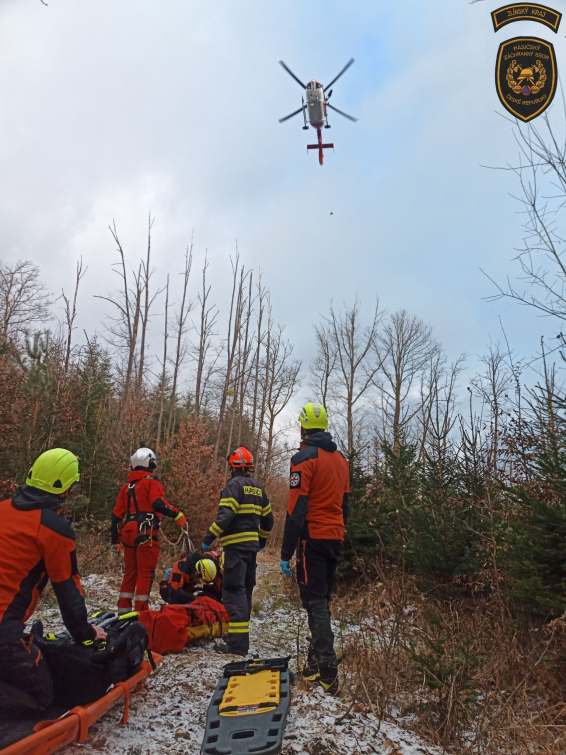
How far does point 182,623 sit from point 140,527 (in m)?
Result: 1.45

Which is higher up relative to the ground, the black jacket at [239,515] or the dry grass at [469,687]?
the black jacket at [239,515]

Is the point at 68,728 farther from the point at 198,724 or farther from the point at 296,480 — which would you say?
the point at 296,480

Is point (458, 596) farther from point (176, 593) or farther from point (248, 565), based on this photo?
point (176, 593)

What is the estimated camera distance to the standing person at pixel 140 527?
264 inches

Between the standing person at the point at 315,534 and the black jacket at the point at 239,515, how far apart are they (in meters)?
1.37

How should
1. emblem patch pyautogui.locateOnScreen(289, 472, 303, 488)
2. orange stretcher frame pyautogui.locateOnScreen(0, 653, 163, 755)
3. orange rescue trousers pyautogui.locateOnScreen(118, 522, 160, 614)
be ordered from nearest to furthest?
orange stretcher frame pyautogui.locateOnScreen(0, 653, 163, 755) → emblem patch pyautogui.locateOnScreen(289, 472, 303, 488) → orange rescue trousers pyautogui.locateOnScreen(118, 522, 160, 614)

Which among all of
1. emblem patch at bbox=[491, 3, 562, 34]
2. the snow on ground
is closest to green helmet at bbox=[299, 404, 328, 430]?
the snow on ground

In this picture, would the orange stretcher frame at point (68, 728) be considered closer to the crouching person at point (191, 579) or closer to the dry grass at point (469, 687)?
the dry grass at point (469, 687)

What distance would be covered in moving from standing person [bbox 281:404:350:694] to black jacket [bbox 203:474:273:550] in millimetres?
1373

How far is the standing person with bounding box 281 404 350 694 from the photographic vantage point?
186 inches

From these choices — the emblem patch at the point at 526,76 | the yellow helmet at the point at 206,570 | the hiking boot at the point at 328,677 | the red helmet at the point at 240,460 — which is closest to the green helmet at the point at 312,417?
the red helmet at the point at 240,460

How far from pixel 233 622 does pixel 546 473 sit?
389 cm

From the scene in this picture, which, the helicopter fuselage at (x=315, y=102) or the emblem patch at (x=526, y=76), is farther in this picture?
the helicopter fuselage at (x=315, y=102)

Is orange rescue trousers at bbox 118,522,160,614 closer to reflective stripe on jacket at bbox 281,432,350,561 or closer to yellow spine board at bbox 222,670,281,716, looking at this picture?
Result: reflective stripe on jacket at bbox 281,432,350,561
